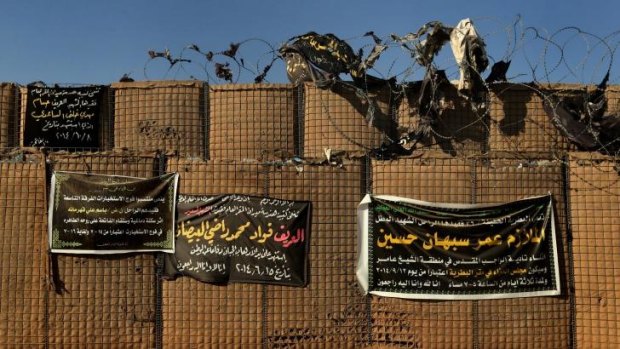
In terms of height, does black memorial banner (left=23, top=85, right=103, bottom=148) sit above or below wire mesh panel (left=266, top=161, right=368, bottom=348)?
above

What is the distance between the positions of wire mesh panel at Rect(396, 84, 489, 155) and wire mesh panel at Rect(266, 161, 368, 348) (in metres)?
0.93

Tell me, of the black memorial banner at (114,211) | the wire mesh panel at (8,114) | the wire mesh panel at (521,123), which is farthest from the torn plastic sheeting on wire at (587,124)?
the wire mesh panel at (8,114)

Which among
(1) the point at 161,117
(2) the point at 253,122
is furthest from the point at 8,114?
(2) the point at 253,122

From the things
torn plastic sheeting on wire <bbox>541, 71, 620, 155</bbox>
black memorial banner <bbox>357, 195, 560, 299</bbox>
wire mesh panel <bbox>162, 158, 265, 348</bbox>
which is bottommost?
wire mesh panel <bbox>162, 158, 265, 348</bbox>

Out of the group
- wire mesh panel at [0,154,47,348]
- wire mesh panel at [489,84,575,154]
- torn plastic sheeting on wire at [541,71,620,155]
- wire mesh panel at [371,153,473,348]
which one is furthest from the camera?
wire mesh panel at [489,84,575,154]

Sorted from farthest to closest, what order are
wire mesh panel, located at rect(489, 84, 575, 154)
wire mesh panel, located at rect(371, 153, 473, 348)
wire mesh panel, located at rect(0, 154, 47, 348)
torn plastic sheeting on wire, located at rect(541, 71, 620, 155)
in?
wire mesh panel, located at rect(489, 84, 575, 154) < torn plastic sheeting on wire, located at rect(541, 71, 620, 155) < wire mesh panel, located at rect(371, 153, 473, 348) < wire mesh panel, located at rect(0, 154, 47, 348)

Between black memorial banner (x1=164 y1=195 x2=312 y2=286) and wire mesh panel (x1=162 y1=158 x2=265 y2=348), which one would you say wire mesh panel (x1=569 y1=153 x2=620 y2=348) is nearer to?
black memorial banner (x1=164 y1=195 x2=312 y2=286)

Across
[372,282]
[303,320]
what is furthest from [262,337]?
[372,282]

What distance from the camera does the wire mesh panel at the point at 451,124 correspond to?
7.18 m

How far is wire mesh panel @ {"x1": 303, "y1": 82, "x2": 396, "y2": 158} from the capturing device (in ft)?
23.4

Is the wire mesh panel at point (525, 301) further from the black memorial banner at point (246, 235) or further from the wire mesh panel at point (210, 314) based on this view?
the wire mesh panel at point (210, 314)

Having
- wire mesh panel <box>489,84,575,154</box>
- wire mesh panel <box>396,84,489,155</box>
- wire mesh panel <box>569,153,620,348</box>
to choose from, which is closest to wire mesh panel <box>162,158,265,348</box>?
wire mesh panel <box>396,84,489,155</box>

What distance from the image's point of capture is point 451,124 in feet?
23.7

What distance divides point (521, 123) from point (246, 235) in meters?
3.70
